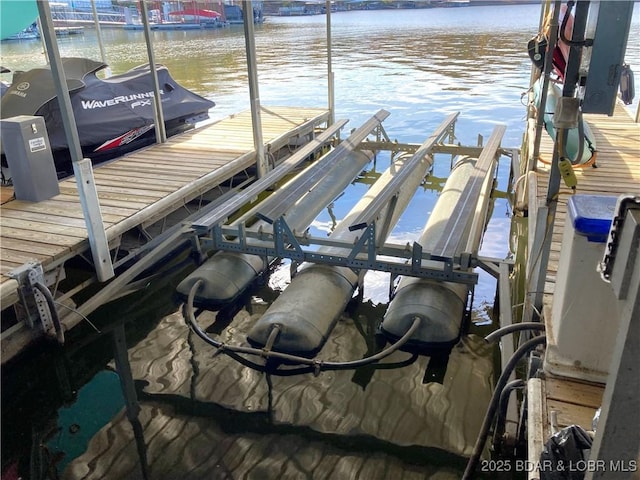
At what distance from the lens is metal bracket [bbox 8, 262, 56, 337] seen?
13.6ft

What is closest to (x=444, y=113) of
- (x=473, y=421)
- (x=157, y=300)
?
(x=157, y=300)

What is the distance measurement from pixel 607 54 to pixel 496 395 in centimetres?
172

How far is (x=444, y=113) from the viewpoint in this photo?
13133mm

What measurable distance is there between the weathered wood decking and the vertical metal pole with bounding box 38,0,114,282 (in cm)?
14

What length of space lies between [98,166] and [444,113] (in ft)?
29.1

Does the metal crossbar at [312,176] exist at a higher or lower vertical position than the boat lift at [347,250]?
higher

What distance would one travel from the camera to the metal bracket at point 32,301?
4.14 meters

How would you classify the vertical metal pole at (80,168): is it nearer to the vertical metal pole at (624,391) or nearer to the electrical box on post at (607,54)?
the electrical box on post at (607,54)

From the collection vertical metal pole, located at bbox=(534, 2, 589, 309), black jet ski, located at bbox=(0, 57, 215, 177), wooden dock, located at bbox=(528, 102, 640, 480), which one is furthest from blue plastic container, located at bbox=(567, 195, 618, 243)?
black jet ski, located at bbox=(0, 57, 215, 177)

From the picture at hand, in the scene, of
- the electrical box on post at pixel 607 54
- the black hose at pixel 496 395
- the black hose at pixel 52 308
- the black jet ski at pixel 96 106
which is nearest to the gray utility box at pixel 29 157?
the black jet ski at pixel 96 106

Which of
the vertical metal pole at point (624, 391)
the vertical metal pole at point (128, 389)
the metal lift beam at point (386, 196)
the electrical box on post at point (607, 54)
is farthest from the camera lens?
the metal lift beam at point (386, 196)

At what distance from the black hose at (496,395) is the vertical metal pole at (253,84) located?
508 cm

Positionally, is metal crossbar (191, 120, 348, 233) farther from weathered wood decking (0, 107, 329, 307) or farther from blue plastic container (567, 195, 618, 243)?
blue plastic container (567, 195, 618, 243)

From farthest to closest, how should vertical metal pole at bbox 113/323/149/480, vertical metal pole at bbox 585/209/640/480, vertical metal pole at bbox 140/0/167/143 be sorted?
vertical metal pole at bbox 140/0/167/143
vertical metal pole at bbox 113/323/149/480
vertical metal pole at bbox 585/209/640/480
